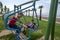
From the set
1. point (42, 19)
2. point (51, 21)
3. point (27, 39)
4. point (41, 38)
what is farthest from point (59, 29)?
point (51, 21)

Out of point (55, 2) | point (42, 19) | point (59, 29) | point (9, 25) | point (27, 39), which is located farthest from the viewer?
point (42, 19)

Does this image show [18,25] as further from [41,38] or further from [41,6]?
[41,6]

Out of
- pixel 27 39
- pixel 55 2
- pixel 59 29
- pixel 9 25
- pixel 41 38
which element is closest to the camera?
pixel 55 2

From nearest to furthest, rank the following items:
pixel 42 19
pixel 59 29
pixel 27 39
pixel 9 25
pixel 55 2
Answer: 1. pixel 55 2
2. pixel 9 25
3. pixel 27 39
4. pixel 59 29
5. pixel 42 19

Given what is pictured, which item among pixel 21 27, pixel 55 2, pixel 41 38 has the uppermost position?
pixel 55 2

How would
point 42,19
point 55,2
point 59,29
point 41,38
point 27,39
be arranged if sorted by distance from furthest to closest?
point 42,19 < point 59,29 < point 41,38 < point 27,39 < point 55,2

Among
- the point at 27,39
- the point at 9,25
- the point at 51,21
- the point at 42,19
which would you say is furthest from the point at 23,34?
the point at 42,19

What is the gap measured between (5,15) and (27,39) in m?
0.50

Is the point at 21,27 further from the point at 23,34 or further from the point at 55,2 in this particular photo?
the point at 55,2

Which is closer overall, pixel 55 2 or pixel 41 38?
pixel 55 2

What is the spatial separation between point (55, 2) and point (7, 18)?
684mm

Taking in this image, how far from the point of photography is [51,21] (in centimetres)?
317

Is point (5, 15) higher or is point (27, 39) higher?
point (5, 15)

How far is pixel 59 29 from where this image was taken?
15.8 feet
